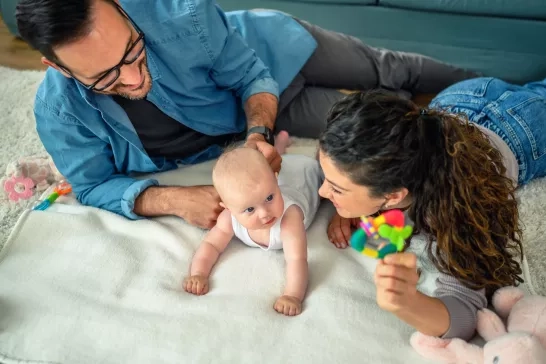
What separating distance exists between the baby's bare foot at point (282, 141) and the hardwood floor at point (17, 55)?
121 cm

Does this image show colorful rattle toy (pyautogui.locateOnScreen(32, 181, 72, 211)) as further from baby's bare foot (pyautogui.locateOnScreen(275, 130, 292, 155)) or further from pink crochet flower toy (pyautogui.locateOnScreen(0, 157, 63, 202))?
baby's bare foot (pyautogui.locateOnScreen(275, 130, 292, 155))

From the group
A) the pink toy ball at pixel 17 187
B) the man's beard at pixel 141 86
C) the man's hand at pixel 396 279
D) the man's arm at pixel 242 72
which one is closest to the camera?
the man's hand at pixel 396 279

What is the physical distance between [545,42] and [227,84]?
3.79 ft

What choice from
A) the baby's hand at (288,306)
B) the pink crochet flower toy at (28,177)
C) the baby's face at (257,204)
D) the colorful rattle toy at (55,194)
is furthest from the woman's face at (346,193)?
the pink crochet flower toy at (28,177)

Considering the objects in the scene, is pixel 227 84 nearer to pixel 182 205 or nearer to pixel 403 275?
pixel 182 205

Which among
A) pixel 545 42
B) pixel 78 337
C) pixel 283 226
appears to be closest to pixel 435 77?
pixel 545 42

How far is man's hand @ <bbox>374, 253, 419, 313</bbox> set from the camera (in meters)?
0.83

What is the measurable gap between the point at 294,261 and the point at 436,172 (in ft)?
1.22

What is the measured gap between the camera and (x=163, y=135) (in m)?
1.42

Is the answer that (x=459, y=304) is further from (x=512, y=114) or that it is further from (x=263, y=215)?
(x=512, y=114)

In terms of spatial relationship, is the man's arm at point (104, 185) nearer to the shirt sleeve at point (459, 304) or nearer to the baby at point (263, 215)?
the baby at point (263, 215)

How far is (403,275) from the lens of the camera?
2.73 feet

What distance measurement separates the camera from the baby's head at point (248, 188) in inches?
41.2

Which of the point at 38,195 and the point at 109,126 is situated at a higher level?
the point at 109,126
